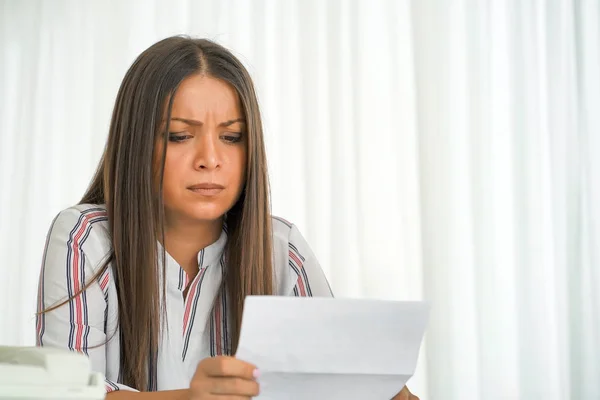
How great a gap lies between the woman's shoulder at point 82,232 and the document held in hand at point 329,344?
464mm

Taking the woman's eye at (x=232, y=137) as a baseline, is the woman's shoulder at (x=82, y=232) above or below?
below

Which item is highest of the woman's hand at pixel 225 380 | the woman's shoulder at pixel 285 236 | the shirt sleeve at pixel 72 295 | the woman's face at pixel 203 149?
the woman's face at pixel 203 149

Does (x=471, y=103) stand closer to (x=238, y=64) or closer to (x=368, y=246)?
(x=368, y=246)

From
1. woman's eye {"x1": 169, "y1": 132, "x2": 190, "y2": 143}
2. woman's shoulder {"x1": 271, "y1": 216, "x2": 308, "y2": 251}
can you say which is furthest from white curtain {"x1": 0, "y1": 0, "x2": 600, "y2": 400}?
woman's eye {"x1": 169, "y1": 132, "x2": 190, "y2": 143}

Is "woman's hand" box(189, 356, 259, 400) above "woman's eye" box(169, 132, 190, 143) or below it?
below

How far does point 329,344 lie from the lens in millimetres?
995

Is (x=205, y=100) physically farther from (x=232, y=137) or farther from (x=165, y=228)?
(x=165, y=228)

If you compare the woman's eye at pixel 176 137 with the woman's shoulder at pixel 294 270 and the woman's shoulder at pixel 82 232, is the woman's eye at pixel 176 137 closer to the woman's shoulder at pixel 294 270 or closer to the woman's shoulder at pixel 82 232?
the woman's shoulder at pixel 82 232

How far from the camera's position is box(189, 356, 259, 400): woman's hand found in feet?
3.14

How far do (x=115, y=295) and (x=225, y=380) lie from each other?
437 millimetres

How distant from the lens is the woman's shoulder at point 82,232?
1.30 meters

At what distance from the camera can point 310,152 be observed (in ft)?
9.12

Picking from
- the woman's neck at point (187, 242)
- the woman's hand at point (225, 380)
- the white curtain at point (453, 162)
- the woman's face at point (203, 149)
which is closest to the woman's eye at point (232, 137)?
the woman's face at point (203, 149)

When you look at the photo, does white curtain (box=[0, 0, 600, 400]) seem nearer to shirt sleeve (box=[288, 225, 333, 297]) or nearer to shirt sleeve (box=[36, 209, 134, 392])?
shirt sleeve (box=[288, 225, 333, 297])
